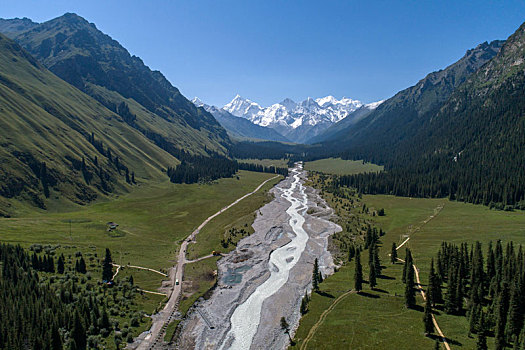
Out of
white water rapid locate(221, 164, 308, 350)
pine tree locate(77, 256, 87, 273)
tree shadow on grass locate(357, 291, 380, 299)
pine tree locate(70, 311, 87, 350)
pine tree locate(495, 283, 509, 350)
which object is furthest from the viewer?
pine tree locate(77, 256, 87, 273)

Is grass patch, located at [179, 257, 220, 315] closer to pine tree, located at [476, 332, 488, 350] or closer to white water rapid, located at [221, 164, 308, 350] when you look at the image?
white water rapid, located at [221, 164, 308, 350]

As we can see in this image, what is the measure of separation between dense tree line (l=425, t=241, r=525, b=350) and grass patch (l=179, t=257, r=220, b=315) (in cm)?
5262

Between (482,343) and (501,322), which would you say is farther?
(501,322)

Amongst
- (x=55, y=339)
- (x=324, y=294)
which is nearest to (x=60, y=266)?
(x=55, y=339)

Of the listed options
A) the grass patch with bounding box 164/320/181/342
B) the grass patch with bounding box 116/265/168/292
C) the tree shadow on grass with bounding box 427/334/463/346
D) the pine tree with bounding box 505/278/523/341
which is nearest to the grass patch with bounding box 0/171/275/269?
the grass patch with bounding box 116/265/168/292

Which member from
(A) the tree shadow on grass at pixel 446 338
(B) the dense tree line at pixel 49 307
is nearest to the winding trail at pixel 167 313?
(B) the dense tree line at pixel 49 307

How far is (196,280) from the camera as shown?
89250 millimetres

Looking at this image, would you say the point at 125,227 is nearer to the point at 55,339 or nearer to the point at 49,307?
the point at 49,307

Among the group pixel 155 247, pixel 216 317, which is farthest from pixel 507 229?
pixel 155 247

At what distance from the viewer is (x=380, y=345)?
53781mm

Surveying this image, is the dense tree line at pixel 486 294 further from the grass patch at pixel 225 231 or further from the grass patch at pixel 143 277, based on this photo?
the grass patch at pixel 225 231

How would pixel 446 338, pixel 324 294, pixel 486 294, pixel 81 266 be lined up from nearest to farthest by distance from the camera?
pixel 446 338, pixel 486 294, pixel 324 294, pixel 81 266

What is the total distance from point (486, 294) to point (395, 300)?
17.9m

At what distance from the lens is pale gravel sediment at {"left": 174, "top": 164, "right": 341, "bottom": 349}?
62719 mm
